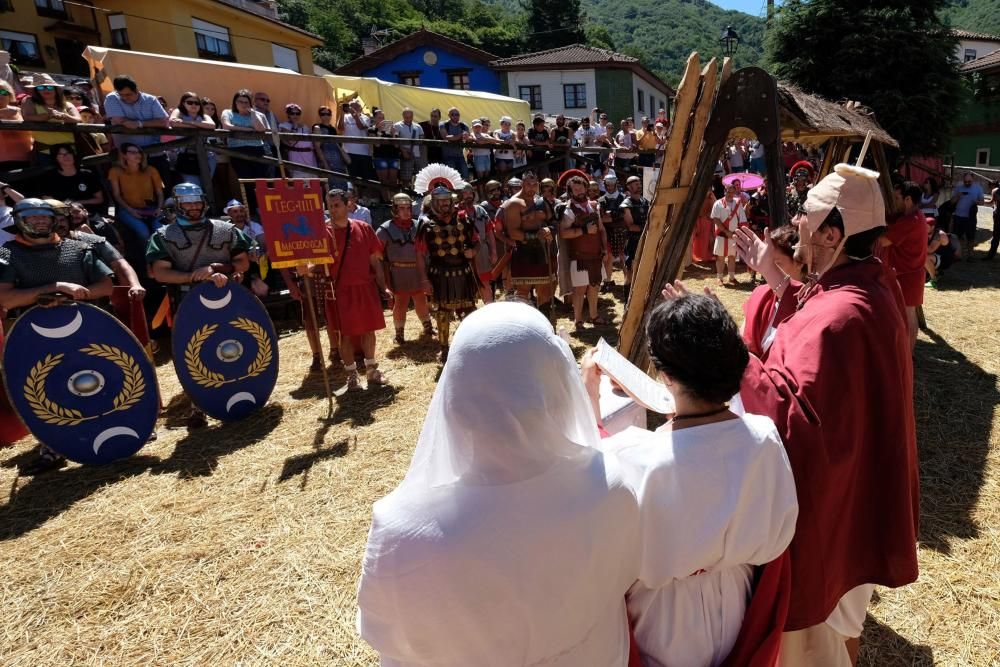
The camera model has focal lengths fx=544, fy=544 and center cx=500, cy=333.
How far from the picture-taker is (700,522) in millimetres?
1099

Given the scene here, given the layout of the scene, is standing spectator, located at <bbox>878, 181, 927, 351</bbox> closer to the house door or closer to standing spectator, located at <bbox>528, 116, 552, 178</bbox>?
standing spectator, located at <bbox>528, 116, 552, 178</bbox>

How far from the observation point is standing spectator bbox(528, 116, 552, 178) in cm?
1070

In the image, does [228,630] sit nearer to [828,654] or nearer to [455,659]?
[455,659]

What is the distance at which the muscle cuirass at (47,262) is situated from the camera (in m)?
3.56

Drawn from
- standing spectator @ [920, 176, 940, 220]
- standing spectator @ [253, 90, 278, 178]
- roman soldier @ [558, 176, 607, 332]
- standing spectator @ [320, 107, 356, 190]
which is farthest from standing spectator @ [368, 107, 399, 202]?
standing spectator @ [920, 176, 940, 220]

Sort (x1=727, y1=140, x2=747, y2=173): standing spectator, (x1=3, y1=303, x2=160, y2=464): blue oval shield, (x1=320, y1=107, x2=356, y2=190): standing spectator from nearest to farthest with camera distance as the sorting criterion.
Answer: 1. (x1=3, y1=303, x2=160, y2=464): blue oval shield
2. (x1=320, y1=107, x2=356, y2=190): standing spectator
3. (x1=727, y1=140, x2=747, y2=173): standing spectator

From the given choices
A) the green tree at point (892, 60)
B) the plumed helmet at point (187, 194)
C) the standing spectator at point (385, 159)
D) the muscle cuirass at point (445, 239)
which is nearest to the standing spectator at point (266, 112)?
the standing spectator at point (385, 159)

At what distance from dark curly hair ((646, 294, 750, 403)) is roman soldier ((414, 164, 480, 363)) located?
455 cm

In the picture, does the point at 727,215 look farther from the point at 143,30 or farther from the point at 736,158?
the point at 143,30

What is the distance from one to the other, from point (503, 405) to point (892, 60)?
1596cm

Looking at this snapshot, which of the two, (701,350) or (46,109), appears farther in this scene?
(46,109)

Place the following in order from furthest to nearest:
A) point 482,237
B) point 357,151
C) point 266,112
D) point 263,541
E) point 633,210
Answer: point 357,151 < point 266,112 < point 633,210 < point 482,237 < point 263,541

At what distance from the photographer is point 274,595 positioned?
2584 millimetres

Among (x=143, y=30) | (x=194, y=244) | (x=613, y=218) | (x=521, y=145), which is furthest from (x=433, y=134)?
(x=143, y=30)
